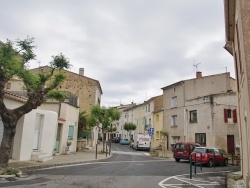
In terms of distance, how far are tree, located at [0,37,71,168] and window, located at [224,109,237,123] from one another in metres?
22.1

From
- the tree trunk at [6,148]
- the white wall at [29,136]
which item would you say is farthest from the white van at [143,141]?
the tree trunk at [6,148]

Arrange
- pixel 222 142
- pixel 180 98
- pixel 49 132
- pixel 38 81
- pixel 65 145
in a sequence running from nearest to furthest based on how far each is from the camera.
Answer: pixel 38 81, pixel 49 132, pixel 65 145, pixel 222 142, pixel 180 98

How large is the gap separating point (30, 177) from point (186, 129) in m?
26.5

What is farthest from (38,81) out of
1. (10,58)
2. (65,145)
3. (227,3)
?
(65,145)

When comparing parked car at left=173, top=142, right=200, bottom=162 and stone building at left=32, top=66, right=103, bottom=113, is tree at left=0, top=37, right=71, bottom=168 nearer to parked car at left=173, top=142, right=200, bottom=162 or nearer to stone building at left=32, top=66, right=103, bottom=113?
parked car at left=173, top=142, right=200, bottom=162

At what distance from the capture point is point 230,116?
31.4 meters

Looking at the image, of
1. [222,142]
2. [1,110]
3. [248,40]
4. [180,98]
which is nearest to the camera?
[248,40]

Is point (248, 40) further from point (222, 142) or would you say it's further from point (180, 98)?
point (180, 98)

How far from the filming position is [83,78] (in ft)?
130

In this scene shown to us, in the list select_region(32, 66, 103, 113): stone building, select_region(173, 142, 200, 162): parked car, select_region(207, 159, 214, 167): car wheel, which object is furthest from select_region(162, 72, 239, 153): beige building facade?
select_region(32, 66, 103, 113): stone building

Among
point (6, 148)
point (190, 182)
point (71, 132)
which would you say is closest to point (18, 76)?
point (6, 148)

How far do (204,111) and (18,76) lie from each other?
2404cm

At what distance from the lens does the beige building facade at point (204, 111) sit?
100ft

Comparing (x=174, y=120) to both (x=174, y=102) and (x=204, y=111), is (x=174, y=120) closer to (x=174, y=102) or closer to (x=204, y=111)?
(x=174, y=102)
